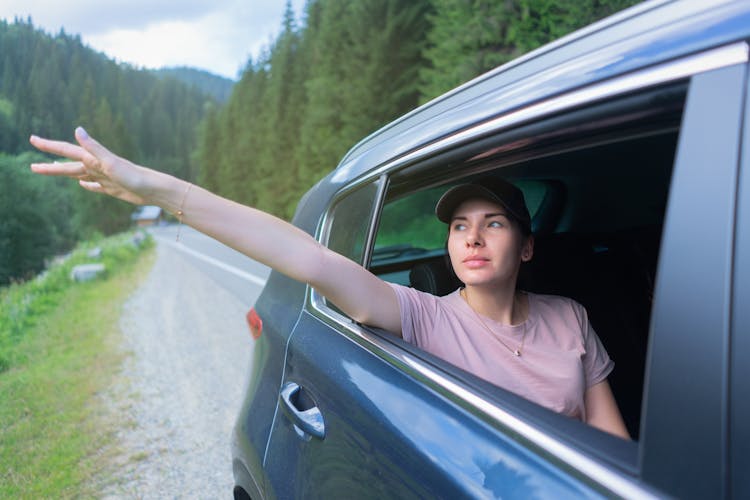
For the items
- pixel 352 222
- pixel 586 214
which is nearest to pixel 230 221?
pixel 352 222

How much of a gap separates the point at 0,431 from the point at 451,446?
4172 mm

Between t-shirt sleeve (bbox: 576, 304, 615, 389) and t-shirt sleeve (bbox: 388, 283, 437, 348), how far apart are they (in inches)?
20.1

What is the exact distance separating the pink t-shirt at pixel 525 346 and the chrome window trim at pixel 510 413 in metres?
0.23

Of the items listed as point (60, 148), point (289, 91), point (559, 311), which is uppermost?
point (289, 91)

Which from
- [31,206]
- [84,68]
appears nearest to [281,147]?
[31,206]

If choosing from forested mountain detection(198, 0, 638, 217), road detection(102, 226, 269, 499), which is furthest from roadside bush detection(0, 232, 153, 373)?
forested mountain detection(198, 0, 638, 217)

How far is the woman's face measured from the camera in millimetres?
1672

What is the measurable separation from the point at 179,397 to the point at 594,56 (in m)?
4.60

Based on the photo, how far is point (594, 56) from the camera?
1.01 metres

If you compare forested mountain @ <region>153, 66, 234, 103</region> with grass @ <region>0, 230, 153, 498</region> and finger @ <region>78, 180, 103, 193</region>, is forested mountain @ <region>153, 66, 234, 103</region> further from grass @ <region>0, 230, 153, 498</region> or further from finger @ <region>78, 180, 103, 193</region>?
finger @ <region>78, 180, 103, 193</region>

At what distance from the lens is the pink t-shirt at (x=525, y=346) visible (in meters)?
1.54

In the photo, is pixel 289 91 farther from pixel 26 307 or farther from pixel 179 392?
pixel 179 392

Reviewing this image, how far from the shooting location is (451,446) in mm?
1092

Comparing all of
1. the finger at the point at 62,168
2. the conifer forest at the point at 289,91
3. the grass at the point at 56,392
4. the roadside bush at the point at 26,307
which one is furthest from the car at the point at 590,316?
the roadside bush at the point at 26,307
